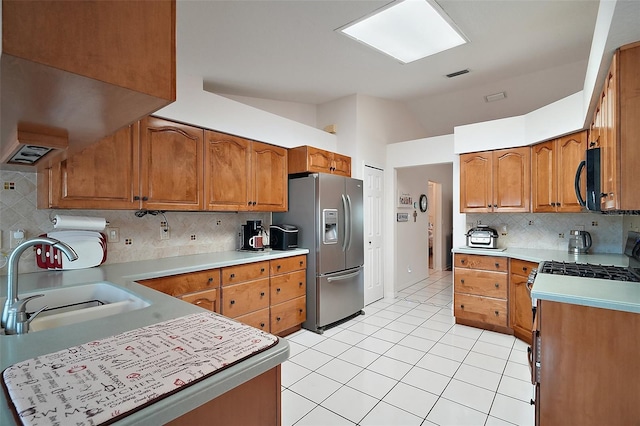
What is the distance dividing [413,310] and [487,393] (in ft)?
6.30

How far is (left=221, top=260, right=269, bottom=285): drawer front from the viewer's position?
269cm

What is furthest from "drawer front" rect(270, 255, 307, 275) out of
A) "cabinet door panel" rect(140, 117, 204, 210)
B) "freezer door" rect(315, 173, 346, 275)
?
"cabinet door panel" rect(140, 117, 204, 210)

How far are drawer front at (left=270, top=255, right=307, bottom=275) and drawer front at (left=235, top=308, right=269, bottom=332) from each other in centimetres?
39

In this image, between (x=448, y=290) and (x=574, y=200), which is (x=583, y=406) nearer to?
(x=574, y=200)

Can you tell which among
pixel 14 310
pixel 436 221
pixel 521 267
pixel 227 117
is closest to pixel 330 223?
pixel 227 117

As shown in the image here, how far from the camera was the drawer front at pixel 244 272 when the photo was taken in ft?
8.82

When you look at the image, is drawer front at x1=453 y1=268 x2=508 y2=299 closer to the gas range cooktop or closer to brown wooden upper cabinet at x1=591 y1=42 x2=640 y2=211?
the gas range cooktop

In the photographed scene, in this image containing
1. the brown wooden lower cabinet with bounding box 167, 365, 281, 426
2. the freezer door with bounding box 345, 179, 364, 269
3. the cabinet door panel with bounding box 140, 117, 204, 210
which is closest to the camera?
the brown wooden lower cabinet with bounding box 167, 365, 281, 426

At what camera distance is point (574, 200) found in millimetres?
2982

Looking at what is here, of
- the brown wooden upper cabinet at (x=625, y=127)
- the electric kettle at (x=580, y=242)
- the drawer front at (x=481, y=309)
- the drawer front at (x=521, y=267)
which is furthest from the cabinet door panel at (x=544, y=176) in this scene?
the brown wooden upper cabinet at (x=625, y=127)

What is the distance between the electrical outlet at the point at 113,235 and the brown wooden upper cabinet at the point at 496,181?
12.1ft

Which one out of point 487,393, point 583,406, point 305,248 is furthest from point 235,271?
point 583,406

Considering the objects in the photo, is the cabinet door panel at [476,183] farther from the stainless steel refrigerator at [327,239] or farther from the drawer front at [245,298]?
the drawer front at [245,298]

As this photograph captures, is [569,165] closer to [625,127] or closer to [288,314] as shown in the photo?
[625,127]
